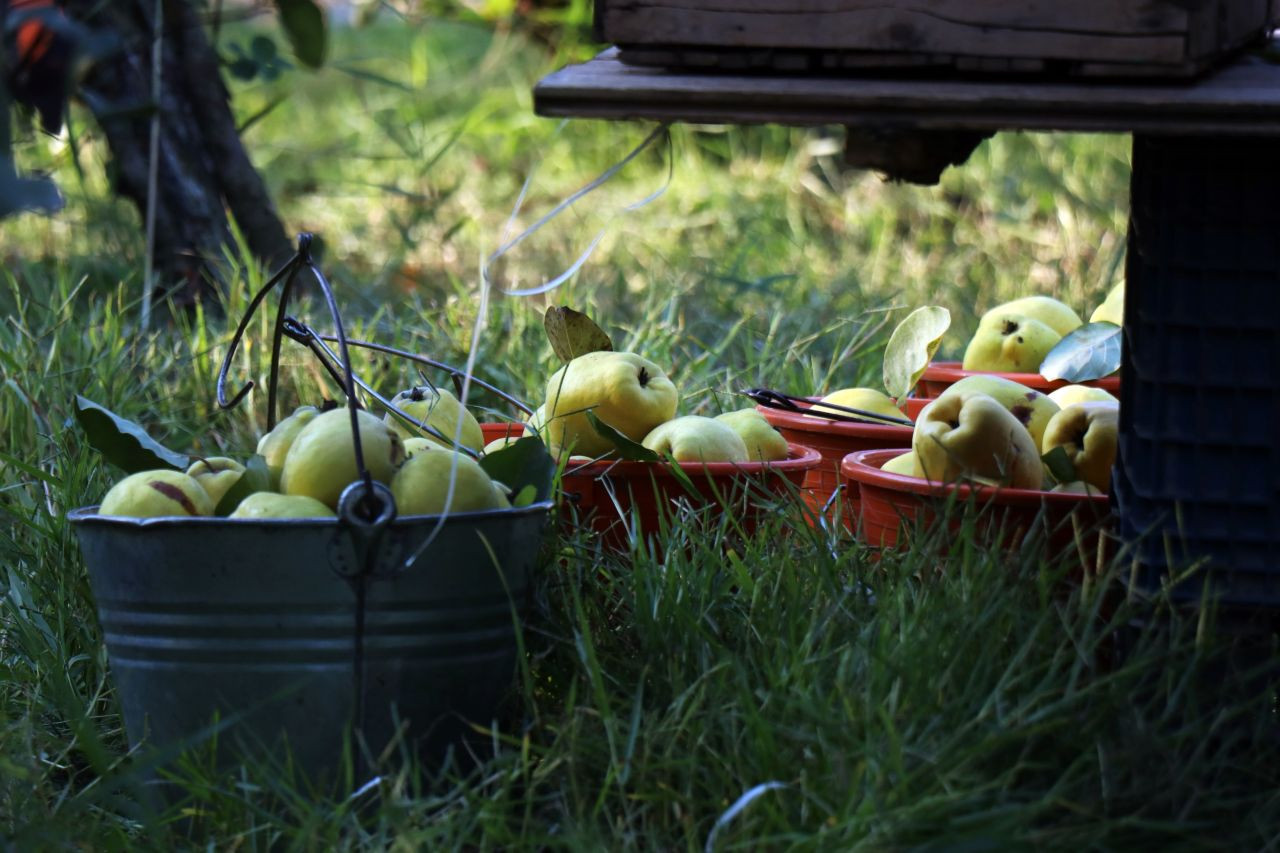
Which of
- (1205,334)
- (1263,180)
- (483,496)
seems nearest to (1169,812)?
(1205,334)

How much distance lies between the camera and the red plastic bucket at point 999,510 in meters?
1.58

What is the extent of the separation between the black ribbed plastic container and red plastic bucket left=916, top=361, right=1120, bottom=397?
69cm

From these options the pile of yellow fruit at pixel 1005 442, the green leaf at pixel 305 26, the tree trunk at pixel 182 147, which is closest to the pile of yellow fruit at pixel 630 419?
the pile of yellow fruit at pixel 1005 442

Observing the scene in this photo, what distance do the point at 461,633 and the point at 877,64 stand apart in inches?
27.1

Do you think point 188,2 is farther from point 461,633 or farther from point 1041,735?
point 1041,735

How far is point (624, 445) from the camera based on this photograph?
1.81 meters

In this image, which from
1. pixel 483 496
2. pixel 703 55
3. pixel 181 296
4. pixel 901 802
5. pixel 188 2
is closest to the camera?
pixel 901 802

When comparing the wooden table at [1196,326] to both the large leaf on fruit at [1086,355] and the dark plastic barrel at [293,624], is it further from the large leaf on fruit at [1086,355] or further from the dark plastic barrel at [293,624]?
the large leaf on fruit at [1086,355]

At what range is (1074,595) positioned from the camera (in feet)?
4.68

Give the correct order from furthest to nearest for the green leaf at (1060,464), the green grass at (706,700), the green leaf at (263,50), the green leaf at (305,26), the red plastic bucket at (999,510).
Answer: the green leaf at (263,50)
the green leaf at (305,26)
the green leaf at (1060,464)
the red plastic bucket at (999,510)
the green grass at (706,700)

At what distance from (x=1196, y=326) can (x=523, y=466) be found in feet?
2.38

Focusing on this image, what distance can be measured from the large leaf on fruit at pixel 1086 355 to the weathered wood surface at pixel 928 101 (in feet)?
2.57

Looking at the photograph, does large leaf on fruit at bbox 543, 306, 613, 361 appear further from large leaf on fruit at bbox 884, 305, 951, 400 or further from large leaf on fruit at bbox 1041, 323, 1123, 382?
large leaf on fruit at bbox 1041, 323, 1123, 382

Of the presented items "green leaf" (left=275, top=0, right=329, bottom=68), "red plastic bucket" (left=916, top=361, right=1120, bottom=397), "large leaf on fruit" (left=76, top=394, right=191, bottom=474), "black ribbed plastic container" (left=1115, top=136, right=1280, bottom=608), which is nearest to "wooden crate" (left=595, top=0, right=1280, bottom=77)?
"black ribbed plastic container" (left=1115, top=136, right=1280, bottom=608)
